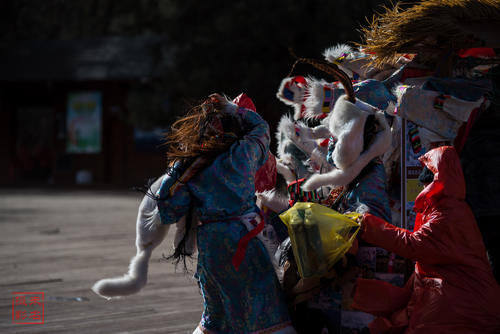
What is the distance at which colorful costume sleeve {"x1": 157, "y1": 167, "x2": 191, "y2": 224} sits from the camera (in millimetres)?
3713

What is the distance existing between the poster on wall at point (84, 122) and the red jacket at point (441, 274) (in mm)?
23806

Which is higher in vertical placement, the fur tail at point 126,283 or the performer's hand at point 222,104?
the performer's hand at point 222,104

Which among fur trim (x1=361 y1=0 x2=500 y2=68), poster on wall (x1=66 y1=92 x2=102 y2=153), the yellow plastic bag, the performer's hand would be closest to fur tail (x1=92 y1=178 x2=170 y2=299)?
the performer's hand

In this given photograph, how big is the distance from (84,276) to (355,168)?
394 cm

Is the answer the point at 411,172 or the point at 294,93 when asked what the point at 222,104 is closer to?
the point at 411,172

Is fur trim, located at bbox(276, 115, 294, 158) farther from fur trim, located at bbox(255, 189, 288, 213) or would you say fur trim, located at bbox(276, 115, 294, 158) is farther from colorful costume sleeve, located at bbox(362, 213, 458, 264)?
colorful costume sleeve, located at bbox(362, 213, 458, 264)

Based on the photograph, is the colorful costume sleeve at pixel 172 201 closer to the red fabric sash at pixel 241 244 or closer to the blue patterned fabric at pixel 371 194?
the red fabric sash at pixel 241 244

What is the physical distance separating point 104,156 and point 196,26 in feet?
28.6

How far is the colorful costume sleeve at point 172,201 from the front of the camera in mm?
3713

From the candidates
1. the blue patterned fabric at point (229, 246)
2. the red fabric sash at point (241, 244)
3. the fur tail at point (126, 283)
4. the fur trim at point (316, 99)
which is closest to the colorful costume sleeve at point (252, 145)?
the blue patterned fabric at point (229, 246)

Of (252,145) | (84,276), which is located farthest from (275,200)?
(84,276)

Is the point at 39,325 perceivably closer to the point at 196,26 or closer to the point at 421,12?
the point at 421,12

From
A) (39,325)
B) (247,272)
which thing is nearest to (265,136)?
(247,272)

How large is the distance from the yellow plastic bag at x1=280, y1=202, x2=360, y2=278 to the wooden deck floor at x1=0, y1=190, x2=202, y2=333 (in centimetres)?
151
